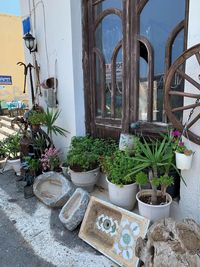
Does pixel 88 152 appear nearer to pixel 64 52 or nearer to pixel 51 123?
pixel 51 123

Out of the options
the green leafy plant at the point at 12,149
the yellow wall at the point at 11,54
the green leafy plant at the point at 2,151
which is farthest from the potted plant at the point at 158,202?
the yellow wall at the point at 11,54

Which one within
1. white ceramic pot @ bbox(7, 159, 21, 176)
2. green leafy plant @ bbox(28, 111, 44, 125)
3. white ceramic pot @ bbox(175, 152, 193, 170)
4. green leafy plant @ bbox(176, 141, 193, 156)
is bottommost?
white ceramic pot @ bbox(7, 159, 21, 176)

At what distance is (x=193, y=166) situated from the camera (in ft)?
5.55

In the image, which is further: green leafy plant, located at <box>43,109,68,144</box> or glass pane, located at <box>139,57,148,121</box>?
green leafy plant, located at <box>43,109,68,144</box>

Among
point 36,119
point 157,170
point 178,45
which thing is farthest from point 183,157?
point 36,119

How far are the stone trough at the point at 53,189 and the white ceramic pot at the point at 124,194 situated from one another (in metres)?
0.54

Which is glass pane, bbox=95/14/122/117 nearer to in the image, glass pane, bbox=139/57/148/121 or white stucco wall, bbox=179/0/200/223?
glass pane, bbox=139/57/148/121

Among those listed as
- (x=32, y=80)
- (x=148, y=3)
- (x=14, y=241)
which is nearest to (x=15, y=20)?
(x=32, y=80)

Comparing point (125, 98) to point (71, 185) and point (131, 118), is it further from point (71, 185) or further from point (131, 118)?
point (71, 185)

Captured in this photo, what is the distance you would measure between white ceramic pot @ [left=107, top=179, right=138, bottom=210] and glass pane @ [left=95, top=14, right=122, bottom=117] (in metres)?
1.01

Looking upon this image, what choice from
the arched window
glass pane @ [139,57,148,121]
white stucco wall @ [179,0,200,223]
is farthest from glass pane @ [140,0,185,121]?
white stucco wall @ [179,0,200,223]

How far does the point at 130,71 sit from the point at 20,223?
1913 mm

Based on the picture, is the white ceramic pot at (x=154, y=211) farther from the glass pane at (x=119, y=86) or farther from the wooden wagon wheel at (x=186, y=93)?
the glass pane at (x=119, y=86)

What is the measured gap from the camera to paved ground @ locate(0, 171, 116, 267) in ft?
5.44
